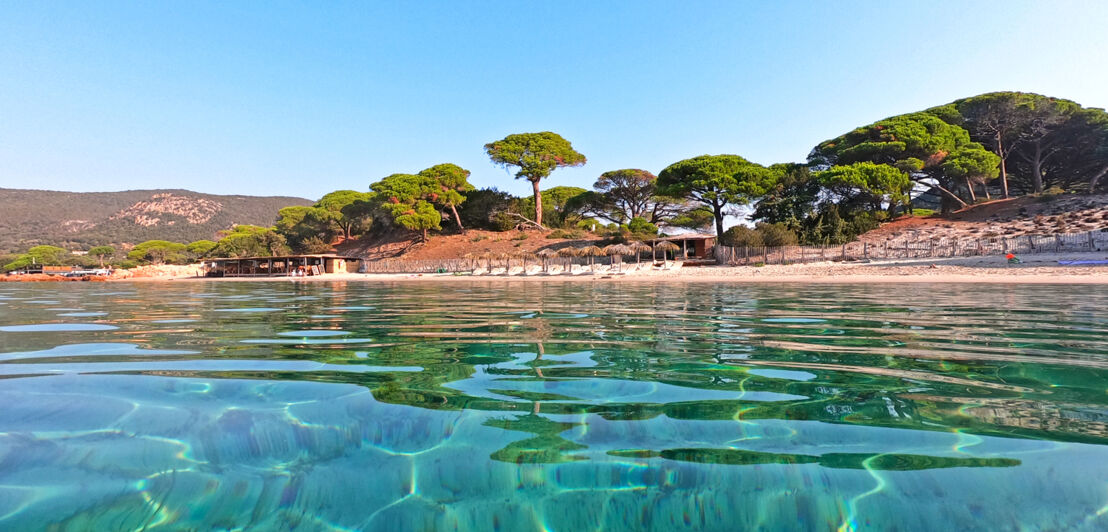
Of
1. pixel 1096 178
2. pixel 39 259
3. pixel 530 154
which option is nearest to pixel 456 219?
pixel 530 154

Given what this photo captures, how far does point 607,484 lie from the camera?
4.75 ft

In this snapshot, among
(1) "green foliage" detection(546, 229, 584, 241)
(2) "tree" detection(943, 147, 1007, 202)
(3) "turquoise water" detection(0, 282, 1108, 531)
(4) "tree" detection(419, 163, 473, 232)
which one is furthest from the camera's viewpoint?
(4) "tree" detection(419, 163, 473, 232)

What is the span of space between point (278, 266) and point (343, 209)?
12148mm

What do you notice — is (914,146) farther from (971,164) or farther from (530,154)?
(530,154)

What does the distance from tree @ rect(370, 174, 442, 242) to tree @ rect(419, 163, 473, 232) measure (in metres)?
0.52

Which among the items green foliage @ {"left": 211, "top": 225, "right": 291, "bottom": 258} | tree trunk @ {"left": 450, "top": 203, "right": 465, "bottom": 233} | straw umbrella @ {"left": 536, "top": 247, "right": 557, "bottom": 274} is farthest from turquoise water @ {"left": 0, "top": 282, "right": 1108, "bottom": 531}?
green foliage @ {"left": 211, "top": 225, "right": 291, "bottom": 258}

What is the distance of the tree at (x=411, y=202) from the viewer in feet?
138

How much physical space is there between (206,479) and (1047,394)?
11.0 ft

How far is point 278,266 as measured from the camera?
40688 mm

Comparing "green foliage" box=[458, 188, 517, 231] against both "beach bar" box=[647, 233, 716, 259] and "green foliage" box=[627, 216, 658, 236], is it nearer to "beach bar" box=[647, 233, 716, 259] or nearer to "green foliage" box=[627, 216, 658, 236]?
"green foliage" box=[627, 216, 658, 236]

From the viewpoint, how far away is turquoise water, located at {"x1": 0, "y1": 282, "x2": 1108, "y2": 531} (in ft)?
4.33

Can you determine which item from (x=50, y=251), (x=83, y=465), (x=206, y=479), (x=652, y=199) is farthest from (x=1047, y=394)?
(x=50, y=251)

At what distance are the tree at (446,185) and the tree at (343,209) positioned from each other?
10630 mm

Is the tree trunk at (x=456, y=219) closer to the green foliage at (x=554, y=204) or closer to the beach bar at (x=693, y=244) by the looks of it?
the green foliage at (x=554, y=204)
